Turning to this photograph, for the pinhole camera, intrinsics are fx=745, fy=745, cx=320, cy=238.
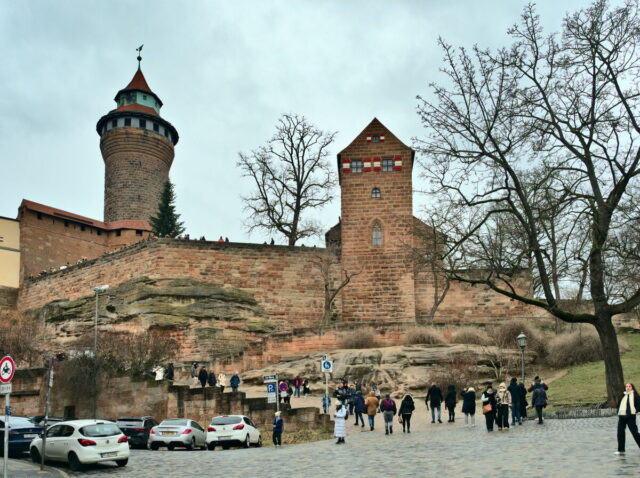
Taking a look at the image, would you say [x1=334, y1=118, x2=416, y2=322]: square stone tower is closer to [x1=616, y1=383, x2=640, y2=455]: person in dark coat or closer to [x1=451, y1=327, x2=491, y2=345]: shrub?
[x1=451, y1=327, x2=491, y2=345]: shrub

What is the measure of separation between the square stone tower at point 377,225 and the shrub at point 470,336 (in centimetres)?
560

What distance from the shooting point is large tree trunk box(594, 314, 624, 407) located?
20.2 metres

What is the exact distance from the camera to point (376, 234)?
40938mm

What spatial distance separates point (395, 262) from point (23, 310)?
80.5 feet

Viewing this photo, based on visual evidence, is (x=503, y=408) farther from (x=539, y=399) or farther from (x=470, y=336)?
(x=470, y=336)

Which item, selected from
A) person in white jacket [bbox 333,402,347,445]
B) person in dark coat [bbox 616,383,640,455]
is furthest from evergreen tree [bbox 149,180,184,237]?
person in dark coat [bbox 616,383,640,455]

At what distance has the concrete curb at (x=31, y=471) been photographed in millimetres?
15197

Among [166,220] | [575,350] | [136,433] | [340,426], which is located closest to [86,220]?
[166,220]

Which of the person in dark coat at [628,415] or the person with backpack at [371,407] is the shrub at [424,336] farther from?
the person in dark coat at [628,415]

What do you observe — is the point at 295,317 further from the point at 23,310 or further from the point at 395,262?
the point at 23,310

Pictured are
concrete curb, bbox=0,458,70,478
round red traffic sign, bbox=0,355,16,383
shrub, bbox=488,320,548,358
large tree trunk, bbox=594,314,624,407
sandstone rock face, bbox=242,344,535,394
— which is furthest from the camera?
shrub, bbox=488,320,548,358

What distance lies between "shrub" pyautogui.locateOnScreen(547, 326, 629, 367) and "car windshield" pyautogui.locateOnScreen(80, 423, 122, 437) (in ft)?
66.5

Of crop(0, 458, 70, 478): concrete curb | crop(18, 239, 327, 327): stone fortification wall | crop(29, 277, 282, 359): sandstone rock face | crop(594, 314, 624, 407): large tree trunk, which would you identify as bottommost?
crop(0, 458, 70, 478): concrete curb

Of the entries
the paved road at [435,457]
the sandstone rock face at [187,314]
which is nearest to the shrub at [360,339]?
the sandstone rock face at [187,314]
